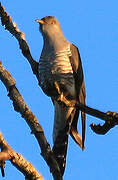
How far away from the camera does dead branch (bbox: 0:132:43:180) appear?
2.48 meters

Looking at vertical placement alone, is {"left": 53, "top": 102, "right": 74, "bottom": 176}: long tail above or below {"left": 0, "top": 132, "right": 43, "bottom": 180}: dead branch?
above

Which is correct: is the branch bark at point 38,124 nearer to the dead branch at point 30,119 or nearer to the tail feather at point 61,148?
the dead branch at point 30,119

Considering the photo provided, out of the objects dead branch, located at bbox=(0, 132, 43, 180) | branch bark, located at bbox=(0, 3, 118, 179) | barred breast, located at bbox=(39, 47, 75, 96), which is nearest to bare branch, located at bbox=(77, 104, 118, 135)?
branch bark, located at bbox=(0, 3, 118, 179)

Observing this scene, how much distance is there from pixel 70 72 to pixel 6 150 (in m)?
2.33

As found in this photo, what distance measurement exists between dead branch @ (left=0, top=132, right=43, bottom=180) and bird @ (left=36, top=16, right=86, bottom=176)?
1.60 metres

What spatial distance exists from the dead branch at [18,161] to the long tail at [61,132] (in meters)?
0.89

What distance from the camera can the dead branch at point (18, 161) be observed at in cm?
248

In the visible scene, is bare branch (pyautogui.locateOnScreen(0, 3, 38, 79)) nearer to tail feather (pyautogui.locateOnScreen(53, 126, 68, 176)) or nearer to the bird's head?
tail feather (pyautogui.locateOnScreen(53, 126, 68, 176))

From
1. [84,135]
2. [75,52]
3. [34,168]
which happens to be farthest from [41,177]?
[75,52]

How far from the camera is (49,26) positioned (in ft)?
16.8

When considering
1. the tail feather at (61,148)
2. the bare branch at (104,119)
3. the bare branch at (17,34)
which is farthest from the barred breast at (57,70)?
the bare branch at (104,119)

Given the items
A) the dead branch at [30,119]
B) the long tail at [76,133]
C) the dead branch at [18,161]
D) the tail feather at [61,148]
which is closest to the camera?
the dead branch at [18,161]

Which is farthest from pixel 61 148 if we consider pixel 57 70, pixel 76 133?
pixel 57 70

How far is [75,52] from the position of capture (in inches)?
196
